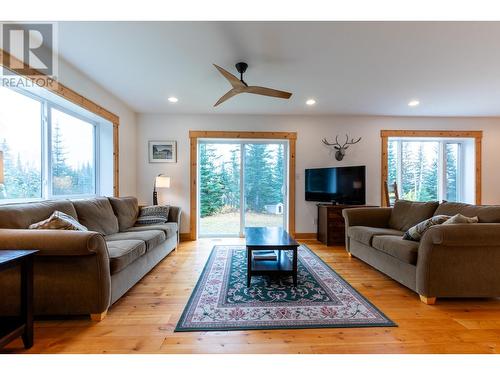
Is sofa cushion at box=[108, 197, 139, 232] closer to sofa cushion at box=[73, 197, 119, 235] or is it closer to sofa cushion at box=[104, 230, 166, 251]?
sofa cushion at box=[73, 197, 119, 235]

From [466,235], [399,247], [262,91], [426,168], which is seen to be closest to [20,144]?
[262,91]

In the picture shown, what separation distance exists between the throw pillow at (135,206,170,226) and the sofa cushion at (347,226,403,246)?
2.89 metres

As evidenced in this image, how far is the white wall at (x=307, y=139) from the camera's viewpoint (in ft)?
15.6

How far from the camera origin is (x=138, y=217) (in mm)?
3836

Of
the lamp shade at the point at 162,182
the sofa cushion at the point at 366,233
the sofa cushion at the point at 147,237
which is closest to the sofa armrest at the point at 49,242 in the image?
the sofa cushion at the point at 147,237

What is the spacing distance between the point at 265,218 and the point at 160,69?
3.25 meters

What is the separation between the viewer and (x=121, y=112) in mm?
4145

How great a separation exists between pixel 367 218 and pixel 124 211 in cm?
364

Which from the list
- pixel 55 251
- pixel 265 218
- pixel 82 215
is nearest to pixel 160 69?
pixel 82 215

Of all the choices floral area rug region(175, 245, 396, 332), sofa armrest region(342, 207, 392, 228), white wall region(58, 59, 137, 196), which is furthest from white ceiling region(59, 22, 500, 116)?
floral area rug region(175, 245, 396, 332)

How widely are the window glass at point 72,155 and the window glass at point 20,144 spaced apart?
245 mm

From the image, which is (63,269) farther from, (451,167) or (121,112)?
(451,167)
